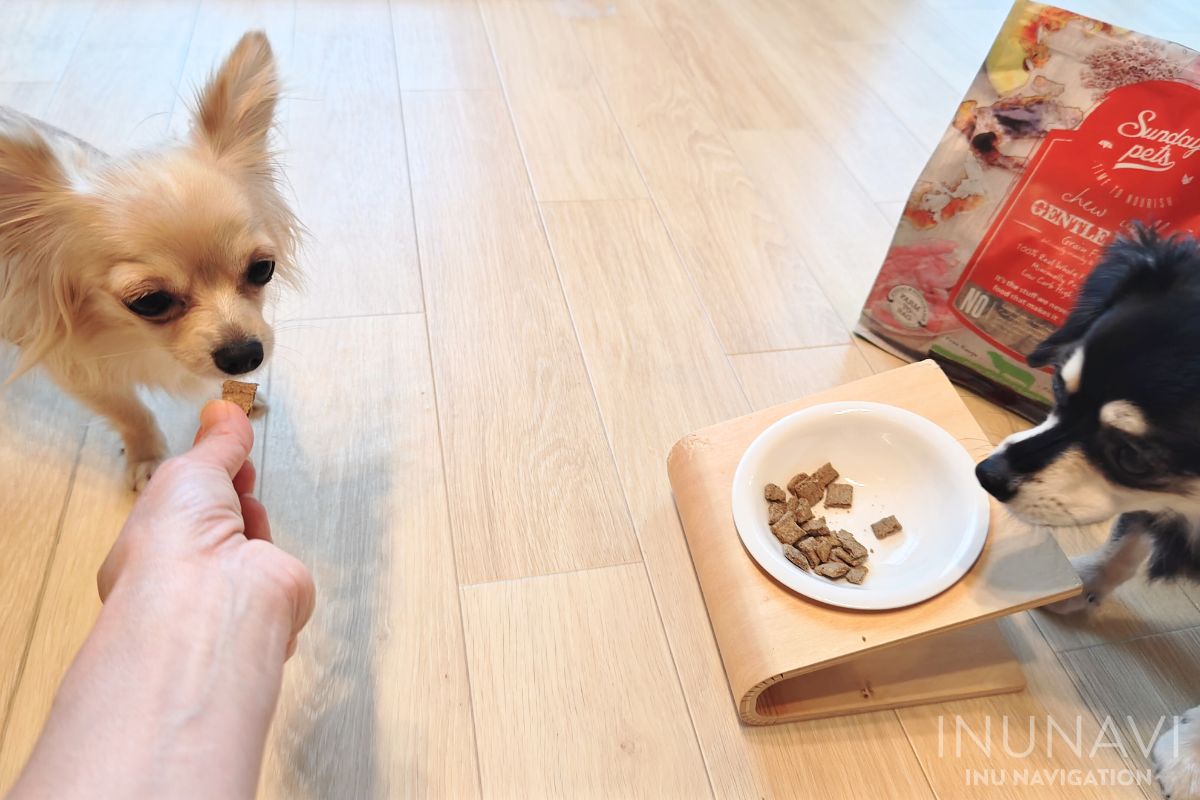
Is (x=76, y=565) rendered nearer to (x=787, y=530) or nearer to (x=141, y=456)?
(x=141, y=456)

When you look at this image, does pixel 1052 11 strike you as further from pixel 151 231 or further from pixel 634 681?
pixel 151 231

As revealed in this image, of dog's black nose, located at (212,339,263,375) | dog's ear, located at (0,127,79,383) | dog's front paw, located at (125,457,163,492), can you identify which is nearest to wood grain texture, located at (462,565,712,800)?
dog's black nose, located at (212,339,263,375)

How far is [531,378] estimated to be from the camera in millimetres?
1527

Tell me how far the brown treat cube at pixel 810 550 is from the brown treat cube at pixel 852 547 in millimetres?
46

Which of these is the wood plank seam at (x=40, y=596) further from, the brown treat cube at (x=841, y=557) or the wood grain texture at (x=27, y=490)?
the brown treat cube at (x=841, y=557)

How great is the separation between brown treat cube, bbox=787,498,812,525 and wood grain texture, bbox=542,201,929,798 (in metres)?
0.19

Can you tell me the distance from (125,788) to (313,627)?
1.99ft

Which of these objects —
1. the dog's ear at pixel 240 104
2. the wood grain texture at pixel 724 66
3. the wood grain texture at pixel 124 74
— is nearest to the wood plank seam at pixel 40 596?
the dog's ear at pixel 240 104

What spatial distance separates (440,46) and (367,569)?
5.95 ft

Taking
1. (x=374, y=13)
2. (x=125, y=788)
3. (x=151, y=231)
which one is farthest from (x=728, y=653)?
(x=374, y=13)

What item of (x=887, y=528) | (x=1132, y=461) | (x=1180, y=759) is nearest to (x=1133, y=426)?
(x=1132, y=461)

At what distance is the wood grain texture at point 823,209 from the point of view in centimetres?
180

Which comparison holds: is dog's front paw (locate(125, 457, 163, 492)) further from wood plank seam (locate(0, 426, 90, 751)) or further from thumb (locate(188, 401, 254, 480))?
thumb (locate(188, 401, 254, 480))

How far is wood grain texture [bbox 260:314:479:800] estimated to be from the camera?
41.2 inches
